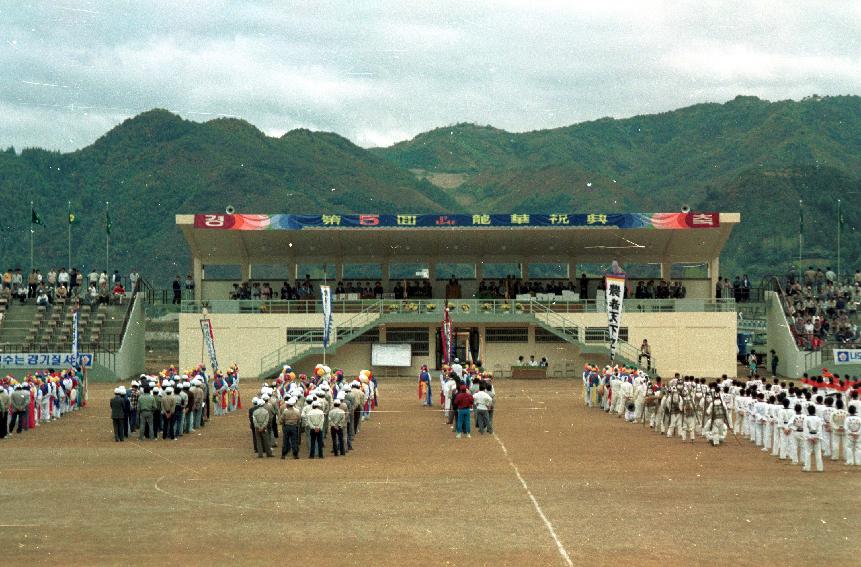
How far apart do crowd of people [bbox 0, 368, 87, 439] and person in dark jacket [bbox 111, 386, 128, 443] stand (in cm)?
325

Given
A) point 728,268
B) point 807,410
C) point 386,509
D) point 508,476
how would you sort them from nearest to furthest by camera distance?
point 386,509, point 508,476, point 807,410, point 728,268

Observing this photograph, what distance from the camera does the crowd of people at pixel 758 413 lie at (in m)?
24.6

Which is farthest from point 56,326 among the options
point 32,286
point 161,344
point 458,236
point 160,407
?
point 161,344

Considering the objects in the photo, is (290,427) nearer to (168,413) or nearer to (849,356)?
(168,413)

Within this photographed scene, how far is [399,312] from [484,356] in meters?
4.93

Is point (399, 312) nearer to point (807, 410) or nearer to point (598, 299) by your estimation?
point (598, 299)

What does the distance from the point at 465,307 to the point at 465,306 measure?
0.05 meters

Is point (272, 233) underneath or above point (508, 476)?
above

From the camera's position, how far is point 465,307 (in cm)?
5619

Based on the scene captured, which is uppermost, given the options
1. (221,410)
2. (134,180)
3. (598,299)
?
(134,180)

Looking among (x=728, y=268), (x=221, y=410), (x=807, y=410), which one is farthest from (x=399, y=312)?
(x=728, y=268)

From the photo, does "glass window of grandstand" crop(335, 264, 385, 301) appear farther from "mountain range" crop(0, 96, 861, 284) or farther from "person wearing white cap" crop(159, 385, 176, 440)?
"mountain range" crop(0, 96, 861, 284)

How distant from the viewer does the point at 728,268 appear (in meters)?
144

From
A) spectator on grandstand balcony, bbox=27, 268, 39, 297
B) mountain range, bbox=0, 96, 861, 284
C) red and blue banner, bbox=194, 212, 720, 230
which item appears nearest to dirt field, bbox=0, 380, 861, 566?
red and blue banner, bbox=194, 212, 720, 230
